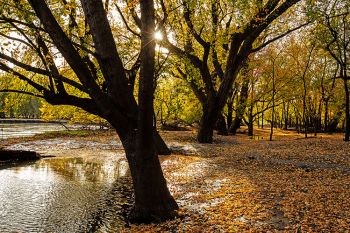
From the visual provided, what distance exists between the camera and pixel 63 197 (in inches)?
509

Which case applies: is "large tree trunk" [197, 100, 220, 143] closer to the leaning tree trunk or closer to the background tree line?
the background tree line

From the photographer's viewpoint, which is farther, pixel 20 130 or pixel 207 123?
pixel 20 130

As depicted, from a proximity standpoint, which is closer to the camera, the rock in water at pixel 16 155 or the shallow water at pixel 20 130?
the rock in water at pixel 16 155

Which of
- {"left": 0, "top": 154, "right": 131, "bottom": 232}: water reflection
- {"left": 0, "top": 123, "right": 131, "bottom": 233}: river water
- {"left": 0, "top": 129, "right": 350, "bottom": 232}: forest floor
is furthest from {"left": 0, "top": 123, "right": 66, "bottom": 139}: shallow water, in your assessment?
{"left": 0, "top": 129, "right": 350, "bottom": 232}: forest floor

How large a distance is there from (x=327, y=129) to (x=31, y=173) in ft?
191

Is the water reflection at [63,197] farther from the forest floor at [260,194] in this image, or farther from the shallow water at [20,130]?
the shallow water at [20,130]

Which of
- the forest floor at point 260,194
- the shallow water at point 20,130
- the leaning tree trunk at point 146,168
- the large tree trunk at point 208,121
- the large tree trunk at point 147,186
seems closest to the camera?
the leaning tree trunk at point 146,168

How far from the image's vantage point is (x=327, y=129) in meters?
64.0

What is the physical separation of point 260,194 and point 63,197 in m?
7.18

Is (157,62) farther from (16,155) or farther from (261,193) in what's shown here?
(261,193)

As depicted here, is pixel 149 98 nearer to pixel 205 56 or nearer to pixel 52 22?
pixel 52 22

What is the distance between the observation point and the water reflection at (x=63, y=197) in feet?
32.9

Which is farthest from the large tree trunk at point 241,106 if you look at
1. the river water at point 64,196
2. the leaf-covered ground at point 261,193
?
the river water at point 64,196

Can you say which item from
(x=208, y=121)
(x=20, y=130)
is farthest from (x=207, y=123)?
(x=20, y=130)
